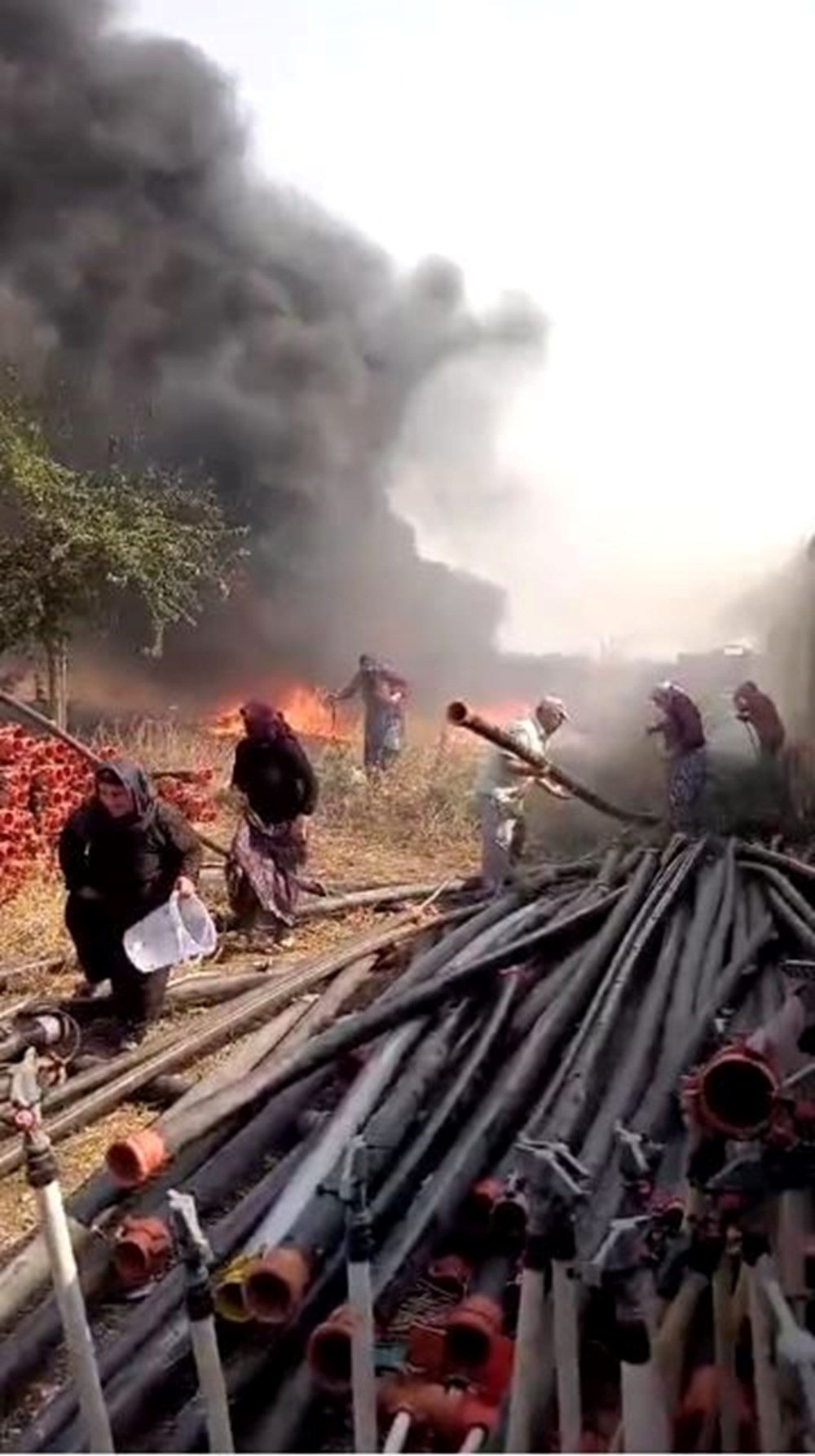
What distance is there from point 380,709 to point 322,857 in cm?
289

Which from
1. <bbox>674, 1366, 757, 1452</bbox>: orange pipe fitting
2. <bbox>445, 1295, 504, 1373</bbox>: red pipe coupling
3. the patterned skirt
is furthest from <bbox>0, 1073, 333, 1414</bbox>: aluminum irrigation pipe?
the patterned skirt

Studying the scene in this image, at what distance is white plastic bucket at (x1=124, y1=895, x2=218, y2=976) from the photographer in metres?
6.16

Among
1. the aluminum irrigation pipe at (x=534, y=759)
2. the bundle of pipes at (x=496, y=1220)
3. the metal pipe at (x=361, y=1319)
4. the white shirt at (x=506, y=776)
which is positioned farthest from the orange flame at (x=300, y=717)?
the metal pipe at (x=361, y=1319)

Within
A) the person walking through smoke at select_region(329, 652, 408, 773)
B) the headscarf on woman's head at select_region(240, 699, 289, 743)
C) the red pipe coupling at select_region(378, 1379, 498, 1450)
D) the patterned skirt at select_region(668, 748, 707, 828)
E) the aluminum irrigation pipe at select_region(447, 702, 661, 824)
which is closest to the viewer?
the red pipe coupling at select_region(378, 1379, 498, 1450)

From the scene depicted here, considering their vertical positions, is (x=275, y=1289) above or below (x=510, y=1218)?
below

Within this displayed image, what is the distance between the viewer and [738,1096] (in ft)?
8.32

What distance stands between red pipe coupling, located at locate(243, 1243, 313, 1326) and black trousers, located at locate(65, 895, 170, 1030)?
314cm

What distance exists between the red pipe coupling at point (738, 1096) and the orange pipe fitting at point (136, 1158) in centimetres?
190

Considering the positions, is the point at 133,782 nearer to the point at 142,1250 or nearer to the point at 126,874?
the point at 126,874

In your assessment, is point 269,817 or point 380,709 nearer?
point 269,817

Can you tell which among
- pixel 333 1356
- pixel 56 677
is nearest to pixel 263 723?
pixel 333 1356

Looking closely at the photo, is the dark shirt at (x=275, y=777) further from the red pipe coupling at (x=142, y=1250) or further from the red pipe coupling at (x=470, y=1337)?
the red pipe coupling at (x=470, y=1337)

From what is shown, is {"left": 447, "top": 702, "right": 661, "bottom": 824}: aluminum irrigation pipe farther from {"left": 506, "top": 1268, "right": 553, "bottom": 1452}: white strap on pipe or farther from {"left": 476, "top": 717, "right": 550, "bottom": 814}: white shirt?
{"left": 506, "top": 1268, "right": 553, "bottom": 1452}: white strap on pipe

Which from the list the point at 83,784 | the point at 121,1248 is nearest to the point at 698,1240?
the point at 121,1248
